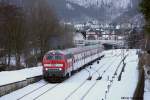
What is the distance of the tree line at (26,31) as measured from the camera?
205 feet

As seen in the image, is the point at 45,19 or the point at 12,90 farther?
the point at 45,19

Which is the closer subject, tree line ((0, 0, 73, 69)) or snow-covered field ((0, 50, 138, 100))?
snow-covered field ((0, 50, 138, 100))

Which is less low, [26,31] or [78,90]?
[26,31]

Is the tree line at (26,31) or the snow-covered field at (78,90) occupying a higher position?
the tree line at (26,31)

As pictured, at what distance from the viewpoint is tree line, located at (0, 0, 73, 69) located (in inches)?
2462

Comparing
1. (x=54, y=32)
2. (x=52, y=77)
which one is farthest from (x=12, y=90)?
(x=54, y=32)

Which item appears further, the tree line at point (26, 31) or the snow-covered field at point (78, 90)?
the tree line at point (26, 31)

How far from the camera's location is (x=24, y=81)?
38.3m

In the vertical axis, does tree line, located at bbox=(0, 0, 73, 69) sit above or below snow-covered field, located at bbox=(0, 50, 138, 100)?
above

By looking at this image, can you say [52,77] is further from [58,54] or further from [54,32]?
[54,32]

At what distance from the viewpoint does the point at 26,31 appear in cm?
6581

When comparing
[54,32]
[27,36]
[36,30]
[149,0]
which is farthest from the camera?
[54,32]

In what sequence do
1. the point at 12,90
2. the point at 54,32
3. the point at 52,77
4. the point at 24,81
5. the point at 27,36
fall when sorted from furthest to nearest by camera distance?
the point at 54,32, the point at 27,36, the point at 52,77, the point at 24,81, the point at 12,90

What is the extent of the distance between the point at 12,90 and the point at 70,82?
8625 mm
